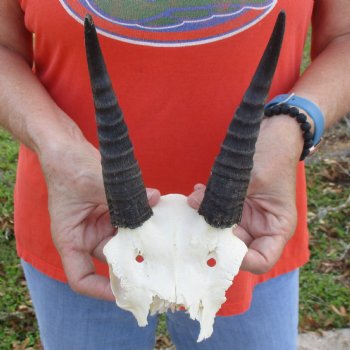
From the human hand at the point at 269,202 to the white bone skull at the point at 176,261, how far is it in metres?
0.08

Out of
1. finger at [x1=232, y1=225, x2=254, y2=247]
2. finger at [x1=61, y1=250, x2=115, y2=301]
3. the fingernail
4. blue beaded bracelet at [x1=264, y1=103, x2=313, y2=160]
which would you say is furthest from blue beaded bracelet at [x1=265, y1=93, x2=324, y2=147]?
finger at [x1=61, y1=250, x2=115, y2=301]

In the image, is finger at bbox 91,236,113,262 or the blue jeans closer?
finger at bbox 91,236,113,262

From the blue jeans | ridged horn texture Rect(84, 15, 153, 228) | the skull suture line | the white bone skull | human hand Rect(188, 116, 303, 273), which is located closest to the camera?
ridged horn texture Rect(84, 15, 153, 228)

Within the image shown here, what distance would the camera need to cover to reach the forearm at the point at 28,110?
1431mm

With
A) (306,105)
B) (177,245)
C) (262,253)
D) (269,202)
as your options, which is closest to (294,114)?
(306,105)

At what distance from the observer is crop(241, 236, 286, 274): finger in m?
1.31

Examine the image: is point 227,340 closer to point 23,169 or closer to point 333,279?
point 23,169

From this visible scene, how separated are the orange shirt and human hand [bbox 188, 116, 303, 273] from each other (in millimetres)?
171

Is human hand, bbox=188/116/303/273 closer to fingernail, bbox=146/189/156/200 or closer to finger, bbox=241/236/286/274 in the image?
finger, bbox=241/236/286/274

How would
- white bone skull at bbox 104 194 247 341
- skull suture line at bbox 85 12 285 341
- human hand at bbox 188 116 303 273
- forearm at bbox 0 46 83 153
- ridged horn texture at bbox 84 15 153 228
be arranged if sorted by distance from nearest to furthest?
ridged horn texture at bbox 84 15 153 228 < skull suture line at bbox 85 12 285 341 < white bone skull at bbox 104 194 247 341 < human hand at bbox 188 116 303 273 < forearm at bbox 0 46 83 153

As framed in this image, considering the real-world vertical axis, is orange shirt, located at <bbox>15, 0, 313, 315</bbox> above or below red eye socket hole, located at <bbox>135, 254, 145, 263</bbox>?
above

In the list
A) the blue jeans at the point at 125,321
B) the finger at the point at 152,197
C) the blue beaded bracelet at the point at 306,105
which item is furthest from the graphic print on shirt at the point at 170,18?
the blue jeans at the point at 125,321

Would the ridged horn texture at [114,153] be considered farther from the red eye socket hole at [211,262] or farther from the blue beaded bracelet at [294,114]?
the blue beaded bracelet at [294,114]

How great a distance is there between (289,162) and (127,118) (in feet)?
1.34
